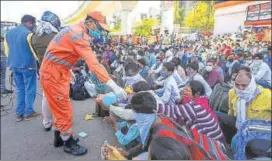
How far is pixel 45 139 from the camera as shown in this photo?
7.59ft

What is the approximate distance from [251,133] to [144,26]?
51.5 inches

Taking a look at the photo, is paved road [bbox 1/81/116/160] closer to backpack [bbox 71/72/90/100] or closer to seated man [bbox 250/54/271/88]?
backpack [bbox 71/72/90/100]

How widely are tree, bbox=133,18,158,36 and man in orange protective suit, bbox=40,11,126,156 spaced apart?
437mm

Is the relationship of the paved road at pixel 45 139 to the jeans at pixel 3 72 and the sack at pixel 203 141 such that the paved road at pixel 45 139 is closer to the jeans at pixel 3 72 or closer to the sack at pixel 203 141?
the sack at pixel 203 141

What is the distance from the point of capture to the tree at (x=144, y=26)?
2.35 metres

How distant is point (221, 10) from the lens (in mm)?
7918

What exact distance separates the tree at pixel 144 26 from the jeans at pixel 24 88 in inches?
53.2

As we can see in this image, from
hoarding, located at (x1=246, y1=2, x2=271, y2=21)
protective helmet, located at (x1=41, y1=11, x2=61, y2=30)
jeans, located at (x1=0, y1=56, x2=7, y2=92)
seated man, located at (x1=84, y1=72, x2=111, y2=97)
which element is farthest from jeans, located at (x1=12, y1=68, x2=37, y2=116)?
hoarding, located at (x1=246, y1=2, x2=271, y2=21)

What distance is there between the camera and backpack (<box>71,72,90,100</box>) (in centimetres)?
242

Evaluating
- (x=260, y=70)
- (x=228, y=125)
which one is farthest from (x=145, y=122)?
(x=260, y=70)

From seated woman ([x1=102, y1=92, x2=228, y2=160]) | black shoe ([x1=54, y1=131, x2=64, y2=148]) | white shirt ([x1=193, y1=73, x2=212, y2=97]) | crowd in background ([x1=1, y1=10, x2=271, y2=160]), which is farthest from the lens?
white shirt ([x1=193, y1=73, x2=212, y2=97])

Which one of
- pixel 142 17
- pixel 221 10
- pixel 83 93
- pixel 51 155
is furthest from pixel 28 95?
pixel 221 10

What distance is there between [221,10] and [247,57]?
2.71 metres

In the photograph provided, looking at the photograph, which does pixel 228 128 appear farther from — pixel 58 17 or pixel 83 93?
pixel 58 17
